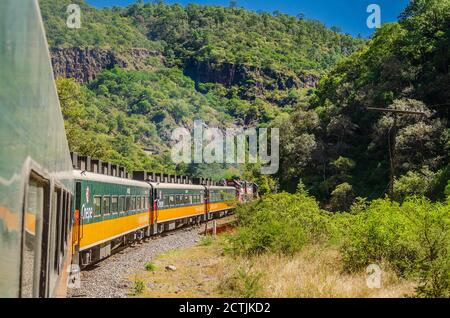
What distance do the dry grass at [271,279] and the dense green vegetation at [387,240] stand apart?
0.34 metres

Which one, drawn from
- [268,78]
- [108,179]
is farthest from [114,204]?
[268,78]

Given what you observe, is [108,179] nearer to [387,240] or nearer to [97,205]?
[97,205]

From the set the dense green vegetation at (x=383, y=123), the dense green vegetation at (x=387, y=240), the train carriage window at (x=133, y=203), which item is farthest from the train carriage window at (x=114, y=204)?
the dense green vegetation at (x=383, y=123)

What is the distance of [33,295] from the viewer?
3.33m

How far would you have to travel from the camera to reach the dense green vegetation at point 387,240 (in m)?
9.57

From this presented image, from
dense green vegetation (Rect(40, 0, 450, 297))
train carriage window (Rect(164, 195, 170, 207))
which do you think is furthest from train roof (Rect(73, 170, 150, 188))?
train carriage window (Rect(164, 195, 170, 207))

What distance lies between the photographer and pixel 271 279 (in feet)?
35.1

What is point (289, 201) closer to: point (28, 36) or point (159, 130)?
point (28, 36)

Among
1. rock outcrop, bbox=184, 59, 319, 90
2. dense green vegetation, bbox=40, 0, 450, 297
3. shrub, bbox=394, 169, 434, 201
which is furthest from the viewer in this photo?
rock outcrop, bbox=184, 59, 319, 90

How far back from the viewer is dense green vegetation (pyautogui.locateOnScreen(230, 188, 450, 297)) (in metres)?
9.57

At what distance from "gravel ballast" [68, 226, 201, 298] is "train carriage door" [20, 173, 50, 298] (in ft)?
23.5

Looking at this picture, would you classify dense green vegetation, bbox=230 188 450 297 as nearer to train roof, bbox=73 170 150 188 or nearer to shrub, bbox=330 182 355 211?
train roof, bbox=73 170 150 188
